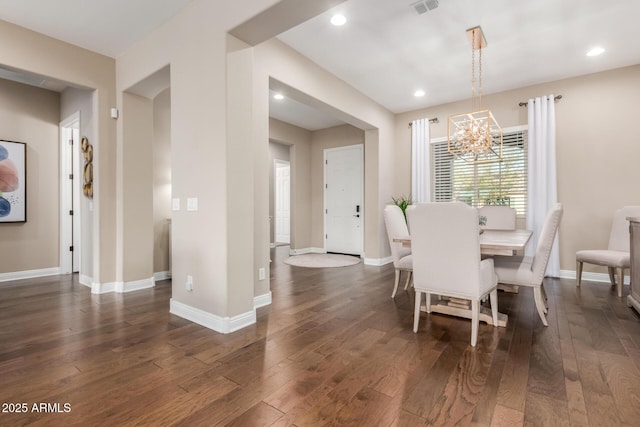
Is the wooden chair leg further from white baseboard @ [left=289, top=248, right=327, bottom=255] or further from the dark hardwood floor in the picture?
white baseboard @ [left=289, top=248, right=327, bottom=255]

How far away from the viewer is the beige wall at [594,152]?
418 cm

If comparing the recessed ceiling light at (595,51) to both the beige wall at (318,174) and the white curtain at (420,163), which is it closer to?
the white curtain at (420,163)

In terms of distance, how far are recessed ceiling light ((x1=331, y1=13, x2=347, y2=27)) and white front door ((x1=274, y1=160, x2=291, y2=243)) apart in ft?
19.7

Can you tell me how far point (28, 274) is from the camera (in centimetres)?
445

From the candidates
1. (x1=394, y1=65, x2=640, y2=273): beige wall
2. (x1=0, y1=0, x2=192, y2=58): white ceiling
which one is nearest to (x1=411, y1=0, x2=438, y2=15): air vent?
(x1=0, y1=0, x2=192, y2=58): white ceiling

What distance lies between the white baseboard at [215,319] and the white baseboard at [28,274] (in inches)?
124

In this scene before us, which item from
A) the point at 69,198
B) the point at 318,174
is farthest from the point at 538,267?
the point at 69,198

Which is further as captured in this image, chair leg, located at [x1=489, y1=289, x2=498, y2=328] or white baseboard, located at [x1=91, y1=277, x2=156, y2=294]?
white baseboard, located at [x1=91, y1=277, x2=156, y2=294]

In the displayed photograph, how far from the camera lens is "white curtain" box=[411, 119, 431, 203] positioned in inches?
222

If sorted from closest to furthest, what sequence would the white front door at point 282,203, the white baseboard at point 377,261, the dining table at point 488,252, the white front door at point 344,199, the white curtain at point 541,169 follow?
the dining table at point 488,252, the white curtain at point 541,169, the white baseboard at point 377,261, the white front door at point 344,199, the white front door at point 282,203

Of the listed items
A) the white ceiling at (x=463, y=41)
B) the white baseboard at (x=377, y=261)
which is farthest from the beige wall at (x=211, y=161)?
the white baseboard at (x=377, y=261)

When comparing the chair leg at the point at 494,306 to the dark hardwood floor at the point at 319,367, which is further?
the chair leg at the point at 494,306

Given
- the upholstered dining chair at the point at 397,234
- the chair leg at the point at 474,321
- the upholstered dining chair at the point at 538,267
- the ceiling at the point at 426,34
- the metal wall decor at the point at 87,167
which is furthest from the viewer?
the metal wall decor at the point at 87,167

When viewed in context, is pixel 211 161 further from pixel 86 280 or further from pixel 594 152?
pixel 594 152
